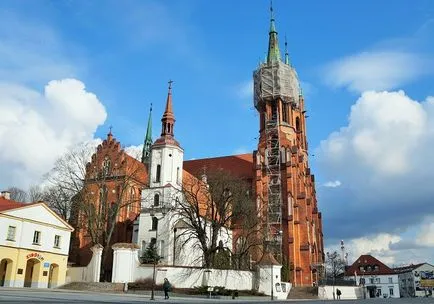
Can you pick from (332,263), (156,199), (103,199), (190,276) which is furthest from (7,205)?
(332,263)

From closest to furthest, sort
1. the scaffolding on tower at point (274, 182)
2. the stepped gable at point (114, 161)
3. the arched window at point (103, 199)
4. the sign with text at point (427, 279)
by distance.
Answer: the arched window at point (103, 199)
the stepped gable at point (114, 161)
the scaffolding on tower at point (274, 182)
the sign with text at point (427, 279)

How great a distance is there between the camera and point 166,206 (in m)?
48.8

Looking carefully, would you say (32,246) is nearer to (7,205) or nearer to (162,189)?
(7,205)

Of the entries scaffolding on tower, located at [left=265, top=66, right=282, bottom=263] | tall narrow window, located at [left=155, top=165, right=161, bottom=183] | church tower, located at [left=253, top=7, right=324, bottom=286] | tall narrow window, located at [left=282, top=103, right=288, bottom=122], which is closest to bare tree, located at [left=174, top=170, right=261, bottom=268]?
church tower, located at [left=253, top=7, right=324, bottom=286]

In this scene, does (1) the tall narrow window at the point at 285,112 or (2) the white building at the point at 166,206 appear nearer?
(2) the white building at the point at 166,206

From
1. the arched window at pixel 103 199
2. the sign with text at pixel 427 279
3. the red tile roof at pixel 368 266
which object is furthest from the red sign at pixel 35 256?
the sign with text at pixel 427 279

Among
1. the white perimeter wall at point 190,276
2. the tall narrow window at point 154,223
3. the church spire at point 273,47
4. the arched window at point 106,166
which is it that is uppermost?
the church spire at point 273,47

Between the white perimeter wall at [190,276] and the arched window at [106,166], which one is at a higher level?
the arched window at [106,166]

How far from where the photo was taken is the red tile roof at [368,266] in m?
93.9

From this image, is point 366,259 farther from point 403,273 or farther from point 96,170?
point 96,170

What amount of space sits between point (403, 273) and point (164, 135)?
92992 mm

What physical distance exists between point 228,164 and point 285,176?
13.5m

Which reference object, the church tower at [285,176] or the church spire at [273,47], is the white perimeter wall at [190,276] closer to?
the church tower at [285,176]

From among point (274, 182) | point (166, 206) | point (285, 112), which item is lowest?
point (166, 206)
